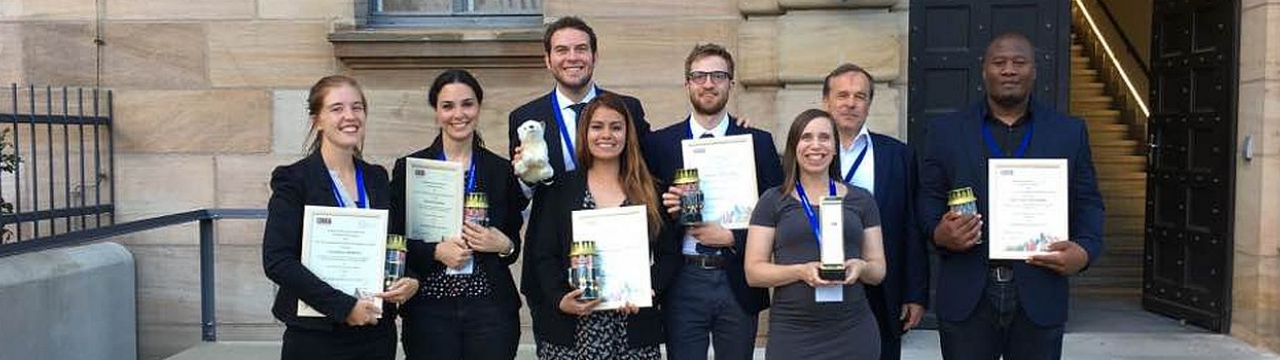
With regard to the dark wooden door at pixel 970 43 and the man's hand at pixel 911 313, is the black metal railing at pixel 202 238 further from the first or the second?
the dark wooden door at pixel 970 43

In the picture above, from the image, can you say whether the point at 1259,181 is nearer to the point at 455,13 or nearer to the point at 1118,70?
the point at 455,13

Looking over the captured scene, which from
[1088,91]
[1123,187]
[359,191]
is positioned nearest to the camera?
[359,191]

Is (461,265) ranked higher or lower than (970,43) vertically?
lower

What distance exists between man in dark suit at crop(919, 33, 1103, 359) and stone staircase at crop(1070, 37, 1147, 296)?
3754mm

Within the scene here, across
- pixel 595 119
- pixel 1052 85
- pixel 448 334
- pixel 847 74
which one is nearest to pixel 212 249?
pixel 448 334

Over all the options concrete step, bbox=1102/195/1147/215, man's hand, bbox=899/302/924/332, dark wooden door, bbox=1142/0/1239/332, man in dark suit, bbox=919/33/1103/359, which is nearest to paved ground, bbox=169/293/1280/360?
dark wooden door, bbox=1142/0/1239/332

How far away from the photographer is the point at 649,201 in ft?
Answer: 12.0

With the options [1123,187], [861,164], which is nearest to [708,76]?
[861,164]

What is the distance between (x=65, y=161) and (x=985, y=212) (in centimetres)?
581

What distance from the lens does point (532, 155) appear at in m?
3.55

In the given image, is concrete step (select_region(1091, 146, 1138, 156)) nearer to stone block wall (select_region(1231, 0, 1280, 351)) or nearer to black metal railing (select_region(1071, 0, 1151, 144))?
black metal railing (select_region(1071, 0, 1151, 144))

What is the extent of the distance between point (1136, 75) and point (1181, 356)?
25.7ft

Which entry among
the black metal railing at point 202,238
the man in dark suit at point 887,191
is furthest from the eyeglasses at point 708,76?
the black metal railing at point 202,238

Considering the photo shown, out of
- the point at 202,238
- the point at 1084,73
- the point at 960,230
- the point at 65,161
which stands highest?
the point at 1084,73
